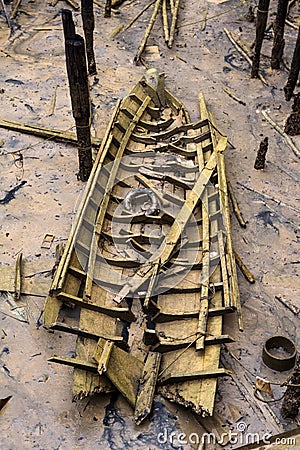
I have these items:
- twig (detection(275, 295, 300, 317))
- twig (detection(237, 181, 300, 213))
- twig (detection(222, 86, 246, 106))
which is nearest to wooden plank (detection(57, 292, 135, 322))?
twig (detection(275, 295, 300, 317))

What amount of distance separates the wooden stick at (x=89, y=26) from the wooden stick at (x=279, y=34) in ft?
14.2

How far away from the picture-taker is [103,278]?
709 cm

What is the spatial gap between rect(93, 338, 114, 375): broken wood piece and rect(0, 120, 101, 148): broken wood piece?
202 inches

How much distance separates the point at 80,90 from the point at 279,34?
6196 millimetres

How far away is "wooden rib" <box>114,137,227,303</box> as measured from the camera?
693 centimetres

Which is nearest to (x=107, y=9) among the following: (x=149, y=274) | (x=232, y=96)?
(x=232, y=96)

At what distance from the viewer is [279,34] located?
40.2 feet

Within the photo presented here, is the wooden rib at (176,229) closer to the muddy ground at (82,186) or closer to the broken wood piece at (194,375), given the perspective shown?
the muddy ground at (82,186)

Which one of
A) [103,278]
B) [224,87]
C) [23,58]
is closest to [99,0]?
[23,58]

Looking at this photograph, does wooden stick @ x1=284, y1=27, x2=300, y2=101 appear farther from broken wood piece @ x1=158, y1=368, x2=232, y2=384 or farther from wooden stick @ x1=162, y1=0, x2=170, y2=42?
broken wood piece @ x1=158, y1=368, x2=232, y2=384

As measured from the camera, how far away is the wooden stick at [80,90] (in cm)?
810

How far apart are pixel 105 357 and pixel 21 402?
1259 millimetres

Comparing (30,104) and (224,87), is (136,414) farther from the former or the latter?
(224,87)

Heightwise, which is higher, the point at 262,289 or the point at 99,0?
the point at 99,0
